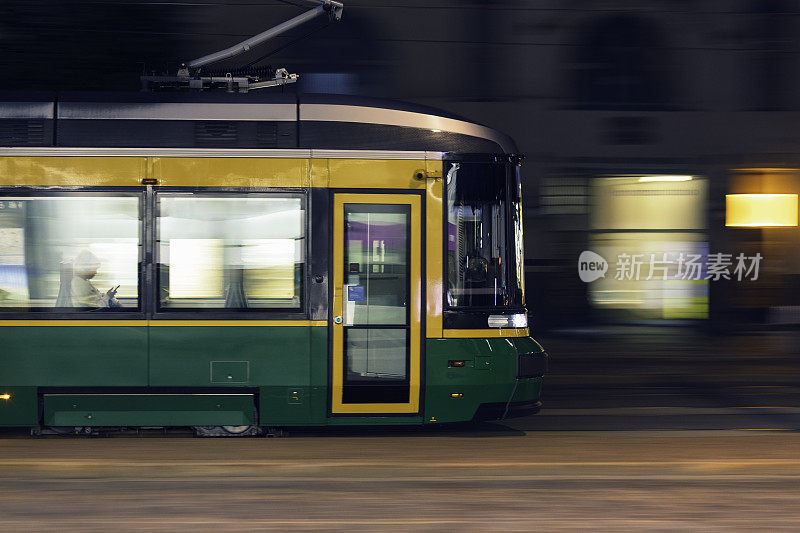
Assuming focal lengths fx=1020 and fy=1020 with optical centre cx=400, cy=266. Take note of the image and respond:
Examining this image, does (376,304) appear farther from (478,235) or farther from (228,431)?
(228,431)

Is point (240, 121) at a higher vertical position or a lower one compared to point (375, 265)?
higher

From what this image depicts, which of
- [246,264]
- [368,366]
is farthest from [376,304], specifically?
[246,264]

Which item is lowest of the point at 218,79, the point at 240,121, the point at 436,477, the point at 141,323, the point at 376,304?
the point at 436,477

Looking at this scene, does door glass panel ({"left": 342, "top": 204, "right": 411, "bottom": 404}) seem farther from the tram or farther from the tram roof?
the tram roof

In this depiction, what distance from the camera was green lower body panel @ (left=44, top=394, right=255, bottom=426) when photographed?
801 cm

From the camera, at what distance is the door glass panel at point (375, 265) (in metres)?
8.17

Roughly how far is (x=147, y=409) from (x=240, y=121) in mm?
2402

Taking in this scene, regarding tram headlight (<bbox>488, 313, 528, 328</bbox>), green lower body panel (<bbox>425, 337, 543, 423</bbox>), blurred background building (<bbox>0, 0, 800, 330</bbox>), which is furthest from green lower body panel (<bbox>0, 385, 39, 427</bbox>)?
blurred background building (<bbox>0, 0, 800, 330</bbox>)

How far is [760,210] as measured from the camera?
1563 centimetres

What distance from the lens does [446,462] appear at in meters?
7.50

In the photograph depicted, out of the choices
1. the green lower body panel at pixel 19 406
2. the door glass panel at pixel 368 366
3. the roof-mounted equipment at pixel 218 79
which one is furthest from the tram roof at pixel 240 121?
the green lower body panel at pixel 19 406

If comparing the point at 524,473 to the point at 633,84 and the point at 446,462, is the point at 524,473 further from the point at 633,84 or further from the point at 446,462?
the point at 633,84

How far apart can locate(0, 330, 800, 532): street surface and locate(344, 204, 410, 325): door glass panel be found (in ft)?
3.60

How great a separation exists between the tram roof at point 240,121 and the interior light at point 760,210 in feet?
27.4
